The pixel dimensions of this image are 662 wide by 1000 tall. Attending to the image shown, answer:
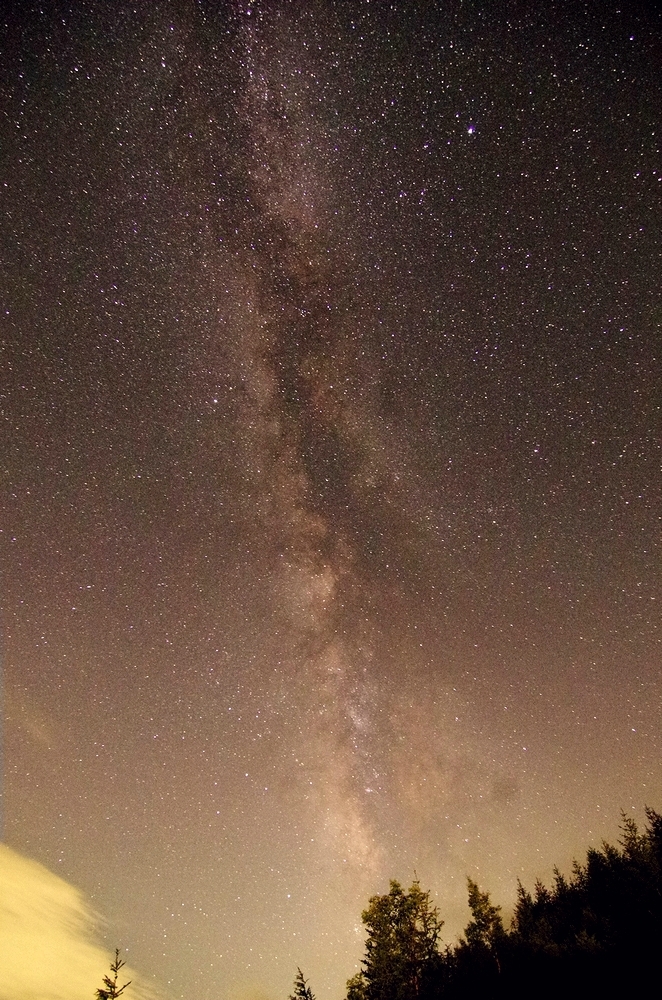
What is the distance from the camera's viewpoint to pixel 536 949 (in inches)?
1000

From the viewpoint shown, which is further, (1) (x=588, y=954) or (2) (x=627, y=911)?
(2) (x=627, y=911)

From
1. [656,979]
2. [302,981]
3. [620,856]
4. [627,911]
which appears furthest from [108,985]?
[620,856]

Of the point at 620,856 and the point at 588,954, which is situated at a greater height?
the point at 620,856

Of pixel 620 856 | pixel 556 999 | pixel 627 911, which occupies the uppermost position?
pixel 620 856

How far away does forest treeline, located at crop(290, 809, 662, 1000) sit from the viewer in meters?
21.5

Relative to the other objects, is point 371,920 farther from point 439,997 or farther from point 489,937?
point 489,937

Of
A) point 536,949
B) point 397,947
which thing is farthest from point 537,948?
point 397,947

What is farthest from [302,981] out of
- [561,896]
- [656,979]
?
[561,896]

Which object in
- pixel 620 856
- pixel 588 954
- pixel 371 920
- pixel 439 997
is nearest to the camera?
pixel 439 997

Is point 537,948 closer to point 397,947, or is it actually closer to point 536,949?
point 536,949

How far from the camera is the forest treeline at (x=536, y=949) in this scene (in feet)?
70.7

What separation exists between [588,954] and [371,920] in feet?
33.6

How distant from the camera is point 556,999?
22.0 m

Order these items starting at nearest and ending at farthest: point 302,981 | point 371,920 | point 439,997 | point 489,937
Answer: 1. point 302,981
2. point 439,997
3. point 371,920
4. point 489,937
